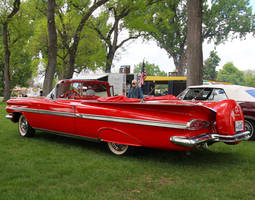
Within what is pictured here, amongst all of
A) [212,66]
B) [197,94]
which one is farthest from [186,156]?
[212,66]

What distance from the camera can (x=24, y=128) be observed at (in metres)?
6.85

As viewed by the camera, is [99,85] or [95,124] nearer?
[95,124]

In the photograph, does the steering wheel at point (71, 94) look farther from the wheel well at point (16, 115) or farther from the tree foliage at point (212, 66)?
the tree foliage at point (212, 66)

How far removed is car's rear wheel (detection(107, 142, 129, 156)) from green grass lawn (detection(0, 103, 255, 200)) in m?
0.11

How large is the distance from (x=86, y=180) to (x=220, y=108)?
7.75ft

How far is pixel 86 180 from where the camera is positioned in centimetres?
370

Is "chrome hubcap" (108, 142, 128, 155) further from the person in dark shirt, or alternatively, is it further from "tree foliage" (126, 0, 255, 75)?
"tree foliage" (126, 0, 255, 75)

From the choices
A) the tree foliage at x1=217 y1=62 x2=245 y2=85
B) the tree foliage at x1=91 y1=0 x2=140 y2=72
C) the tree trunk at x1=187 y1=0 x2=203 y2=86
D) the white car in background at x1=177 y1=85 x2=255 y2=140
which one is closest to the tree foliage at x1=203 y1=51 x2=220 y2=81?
the tree foliage at x1=217 y1=62 x2=245 y2=85

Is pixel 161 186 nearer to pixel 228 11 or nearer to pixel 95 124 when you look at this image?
pixel 95 124

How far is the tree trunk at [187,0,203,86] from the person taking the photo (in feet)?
32.0

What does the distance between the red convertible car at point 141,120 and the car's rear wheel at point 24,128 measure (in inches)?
16.6

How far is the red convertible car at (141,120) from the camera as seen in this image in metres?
4.05

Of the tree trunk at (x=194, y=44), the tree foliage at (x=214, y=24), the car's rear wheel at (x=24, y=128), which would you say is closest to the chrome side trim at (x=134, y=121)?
the car's rear wheel at (x=24, y=128)

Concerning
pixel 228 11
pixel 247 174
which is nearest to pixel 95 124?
pixel 247 174
